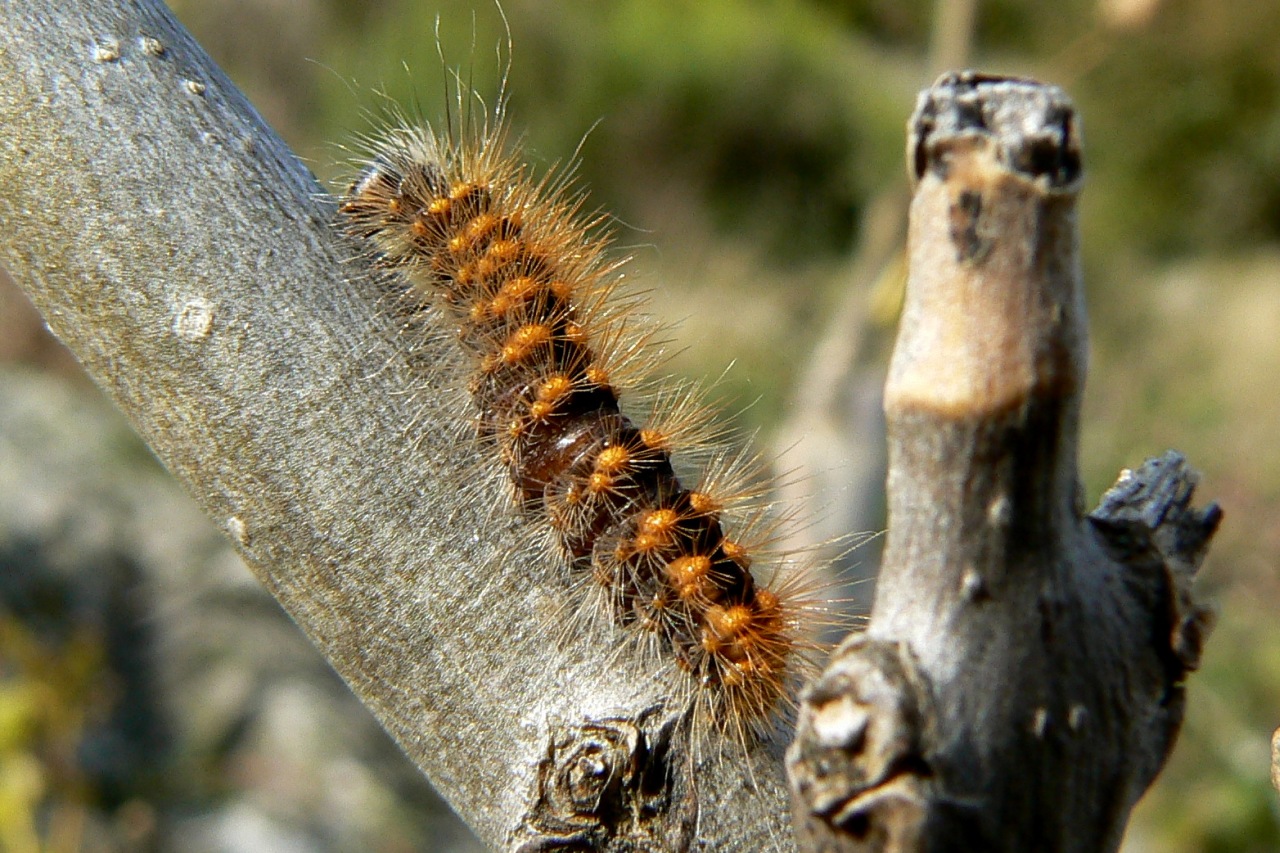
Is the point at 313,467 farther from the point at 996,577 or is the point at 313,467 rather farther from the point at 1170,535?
the point at 1170,535

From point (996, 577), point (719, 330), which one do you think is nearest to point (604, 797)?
point (996, 577)

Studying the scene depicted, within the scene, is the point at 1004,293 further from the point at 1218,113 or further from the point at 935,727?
the point at 1218,113

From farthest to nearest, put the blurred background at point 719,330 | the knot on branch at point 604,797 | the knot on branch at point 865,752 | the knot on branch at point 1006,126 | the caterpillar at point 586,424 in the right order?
the blurred background at point 719,330, the caterpillar at point 586,424, the knot on branch at point 604,797, the knot on branch at point 865,752, the knot on branch at point 1006,126

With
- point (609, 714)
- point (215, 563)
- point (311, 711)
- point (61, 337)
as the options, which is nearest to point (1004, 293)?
point (609, 714)

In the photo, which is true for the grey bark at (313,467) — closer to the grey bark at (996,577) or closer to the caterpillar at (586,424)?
the caterpillar at (586,424)

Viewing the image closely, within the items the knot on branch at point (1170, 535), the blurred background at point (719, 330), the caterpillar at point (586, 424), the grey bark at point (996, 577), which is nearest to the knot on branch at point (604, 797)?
the caterpillar at point (586, 424)
